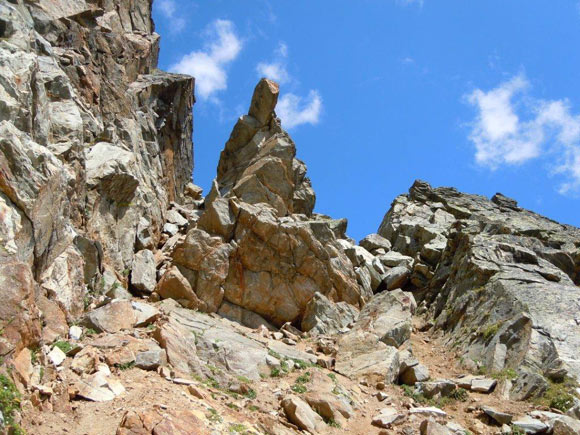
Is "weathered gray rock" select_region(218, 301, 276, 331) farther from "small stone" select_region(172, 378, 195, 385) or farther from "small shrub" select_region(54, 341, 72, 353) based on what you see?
"small shrub" select_region(54, 341, 72, 353)

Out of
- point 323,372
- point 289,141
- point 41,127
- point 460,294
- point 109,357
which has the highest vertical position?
point 289,141

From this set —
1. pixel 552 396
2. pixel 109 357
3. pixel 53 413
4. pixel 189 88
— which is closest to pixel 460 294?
pixel 552 396

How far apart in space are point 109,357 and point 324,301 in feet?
53.7

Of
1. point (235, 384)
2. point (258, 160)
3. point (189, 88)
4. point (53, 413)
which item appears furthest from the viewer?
point (189, 88)

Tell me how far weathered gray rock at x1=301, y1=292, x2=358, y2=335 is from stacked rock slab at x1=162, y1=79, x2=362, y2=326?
66 cm

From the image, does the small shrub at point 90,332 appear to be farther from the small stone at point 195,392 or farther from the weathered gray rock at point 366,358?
the weathered gray rock at point 366,358

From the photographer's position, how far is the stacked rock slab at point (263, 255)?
2775cm

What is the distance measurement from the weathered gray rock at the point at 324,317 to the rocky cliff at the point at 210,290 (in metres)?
0.13

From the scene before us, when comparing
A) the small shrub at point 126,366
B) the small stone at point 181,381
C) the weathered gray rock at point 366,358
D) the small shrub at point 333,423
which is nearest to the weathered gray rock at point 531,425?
the weathered gray rock at point 366,358

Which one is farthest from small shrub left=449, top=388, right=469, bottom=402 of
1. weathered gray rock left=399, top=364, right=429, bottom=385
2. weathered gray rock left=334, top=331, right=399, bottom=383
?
weathered gray rock left=334, top=331, right=399, bottom=383

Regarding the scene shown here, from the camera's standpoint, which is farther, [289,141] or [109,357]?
[289,141]

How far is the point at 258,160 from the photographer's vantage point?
127 feet

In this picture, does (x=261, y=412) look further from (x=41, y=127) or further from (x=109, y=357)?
(x=41, y=127)

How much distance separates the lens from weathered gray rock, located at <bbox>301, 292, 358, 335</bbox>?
28.2 metres
